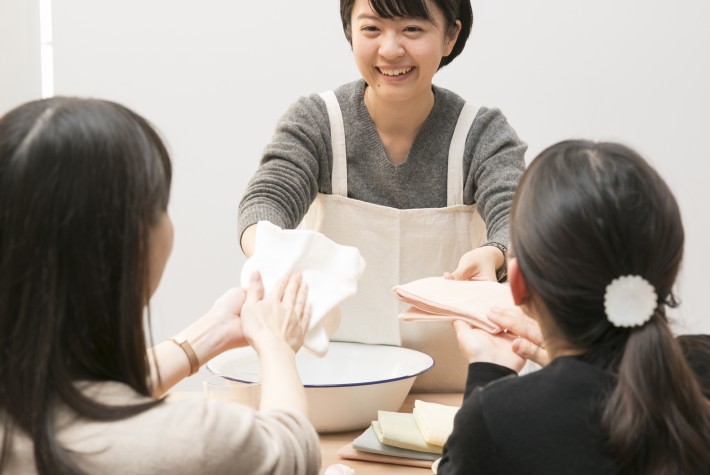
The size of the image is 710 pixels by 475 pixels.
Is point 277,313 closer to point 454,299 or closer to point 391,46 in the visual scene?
point 454,299

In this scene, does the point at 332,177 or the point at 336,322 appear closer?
the point at 336,322

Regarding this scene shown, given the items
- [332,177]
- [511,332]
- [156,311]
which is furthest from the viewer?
[156,311]

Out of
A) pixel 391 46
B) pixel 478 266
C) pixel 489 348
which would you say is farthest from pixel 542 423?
pixel 391 46

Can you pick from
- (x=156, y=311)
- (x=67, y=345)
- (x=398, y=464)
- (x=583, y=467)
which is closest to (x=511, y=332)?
(x=398, y=464)

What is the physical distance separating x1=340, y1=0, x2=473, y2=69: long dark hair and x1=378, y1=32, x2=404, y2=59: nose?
38 mm

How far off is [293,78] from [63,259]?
2.11 meters

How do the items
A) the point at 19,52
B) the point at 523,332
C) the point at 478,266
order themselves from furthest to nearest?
the point at 19,52 < the point at 478,266 < the point at 523,332

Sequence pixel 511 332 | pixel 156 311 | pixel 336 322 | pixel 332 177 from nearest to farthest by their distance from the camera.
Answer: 1. pixel 511 332
2. pixel 336 322
3. pixel 332 177
4. pixel 156 311

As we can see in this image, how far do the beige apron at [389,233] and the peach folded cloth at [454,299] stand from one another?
1.23ft

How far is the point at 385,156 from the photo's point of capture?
1.89m

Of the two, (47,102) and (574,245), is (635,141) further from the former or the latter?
(47,102)

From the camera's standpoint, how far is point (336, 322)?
142 cm

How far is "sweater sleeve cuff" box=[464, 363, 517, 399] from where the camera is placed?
1170 millimetres

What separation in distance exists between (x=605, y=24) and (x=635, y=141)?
39 cm
